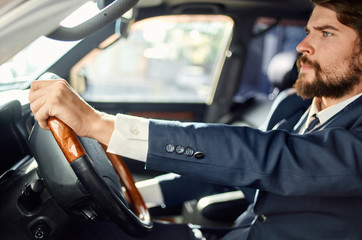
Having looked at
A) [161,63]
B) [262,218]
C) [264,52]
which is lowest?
[161,63]

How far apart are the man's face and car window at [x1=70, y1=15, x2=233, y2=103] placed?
116 cm

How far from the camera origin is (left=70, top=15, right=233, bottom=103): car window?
8.32ft

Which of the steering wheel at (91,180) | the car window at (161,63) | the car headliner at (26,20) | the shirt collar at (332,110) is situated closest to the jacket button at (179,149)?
the steering wheel at (91,180)

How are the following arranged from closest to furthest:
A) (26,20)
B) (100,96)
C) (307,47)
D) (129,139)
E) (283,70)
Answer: (26,20) → (129,139) → (307,47) → (283,70) → (100,96)

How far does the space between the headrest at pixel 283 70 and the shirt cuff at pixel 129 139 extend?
1595 mm

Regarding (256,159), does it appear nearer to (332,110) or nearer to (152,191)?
(332,110)

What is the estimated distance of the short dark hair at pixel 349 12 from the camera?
1053 mm

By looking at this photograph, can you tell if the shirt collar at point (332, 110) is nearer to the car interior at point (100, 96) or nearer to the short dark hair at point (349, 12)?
the short dark hair at point (349, 12)

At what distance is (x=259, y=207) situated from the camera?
1.10 metres

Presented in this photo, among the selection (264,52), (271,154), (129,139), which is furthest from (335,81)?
(264,52)

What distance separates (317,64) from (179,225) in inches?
29.4

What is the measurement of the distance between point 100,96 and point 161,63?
4.74 m

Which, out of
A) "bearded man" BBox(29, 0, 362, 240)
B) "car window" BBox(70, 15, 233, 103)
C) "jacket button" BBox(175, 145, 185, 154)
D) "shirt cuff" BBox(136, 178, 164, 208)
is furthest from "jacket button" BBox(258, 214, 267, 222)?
"car window" BBox(70, 15, 233, 103)

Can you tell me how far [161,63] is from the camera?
A: 24.1 feet
